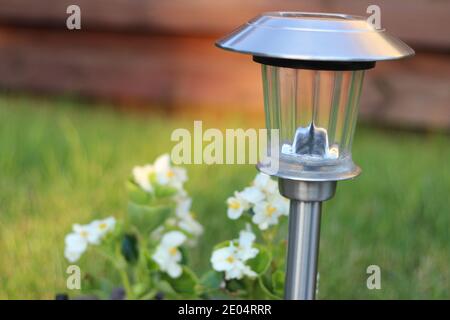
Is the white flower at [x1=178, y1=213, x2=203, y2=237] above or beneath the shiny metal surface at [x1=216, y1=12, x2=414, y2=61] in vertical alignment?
beneath

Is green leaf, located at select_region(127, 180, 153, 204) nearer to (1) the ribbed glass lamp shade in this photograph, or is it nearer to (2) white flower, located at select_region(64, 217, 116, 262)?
(2) white flower, located at select_region(64, 217, 116, 262)

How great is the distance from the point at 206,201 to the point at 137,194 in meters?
0.91

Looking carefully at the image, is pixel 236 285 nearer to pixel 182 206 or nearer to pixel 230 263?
pixel 230 263

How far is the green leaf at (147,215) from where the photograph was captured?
1784 mm

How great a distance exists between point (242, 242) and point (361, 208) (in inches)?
43.6

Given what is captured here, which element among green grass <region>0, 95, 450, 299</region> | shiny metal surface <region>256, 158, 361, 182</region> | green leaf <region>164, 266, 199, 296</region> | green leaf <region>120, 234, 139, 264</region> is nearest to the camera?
shiny metal surface <region>256, 158, 361, 182</region>

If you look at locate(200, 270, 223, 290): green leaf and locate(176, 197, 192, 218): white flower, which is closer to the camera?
locate(200, 270, 223, 290): green leaf

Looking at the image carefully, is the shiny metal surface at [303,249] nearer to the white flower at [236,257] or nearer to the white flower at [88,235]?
the white flower at [236,257]

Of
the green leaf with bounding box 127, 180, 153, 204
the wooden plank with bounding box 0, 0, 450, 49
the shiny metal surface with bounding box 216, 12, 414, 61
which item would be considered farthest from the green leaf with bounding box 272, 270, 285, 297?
the wooden plank with bounding box 0, 0, 450, 49

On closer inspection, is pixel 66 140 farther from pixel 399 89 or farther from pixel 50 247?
pixel 399 89

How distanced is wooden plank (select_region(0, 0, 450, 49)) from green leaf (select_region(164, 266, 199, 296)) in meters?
2.15

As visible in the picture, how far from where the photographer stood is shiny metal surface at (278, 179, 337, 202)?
1.37 metres

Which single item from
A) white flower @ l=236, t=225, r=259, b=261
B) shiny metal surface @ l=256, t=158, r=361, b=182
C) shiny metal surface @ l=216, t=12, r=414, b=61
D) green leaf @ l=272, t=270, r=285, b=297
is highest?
→ shiny metal surface @ l=216, t=12, r=414, b=61
